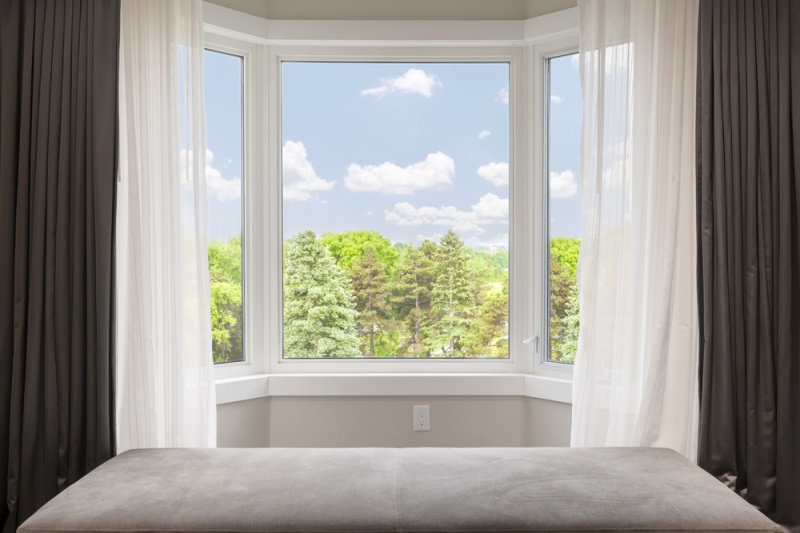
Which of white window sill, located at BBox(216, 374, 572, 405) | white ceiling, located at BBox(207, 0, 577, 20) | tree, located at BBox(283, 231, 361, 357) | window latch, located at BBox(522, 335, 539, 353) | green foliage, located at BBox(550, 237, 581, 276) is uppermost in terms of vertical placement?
white ceiling, located at BBox(207, 0, 577, 20)

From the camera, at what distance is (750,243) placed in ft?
6.65

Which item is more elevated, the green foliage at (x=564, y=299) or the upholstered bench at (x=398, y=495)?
the green foliage at (x=564, y=299)

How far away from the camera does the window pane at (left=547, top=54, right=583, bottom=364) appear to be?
2.63 metres

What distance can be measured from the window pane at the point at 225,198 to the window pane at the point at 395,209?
197 mm

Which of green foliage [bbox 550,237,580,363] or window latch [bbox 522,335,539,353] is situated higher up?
green foliage [bbox 550,237,580,363]

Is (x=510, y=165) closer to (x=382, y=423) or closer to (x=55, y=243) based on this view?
(x=382, y=423)

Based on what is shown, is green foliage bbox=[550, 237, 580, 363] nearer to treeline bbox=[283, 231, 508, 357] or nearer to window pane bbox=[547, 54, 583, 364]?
window pane bbox=[547, 54, 583, 364]

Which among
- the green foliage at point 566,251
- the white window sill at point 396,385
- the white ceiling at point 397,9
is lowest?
the white window sill at point 396,385

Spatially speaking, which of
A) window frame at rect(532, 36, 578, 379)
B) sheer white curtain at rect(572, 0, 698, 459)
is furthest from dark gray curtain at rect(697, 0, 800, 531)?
window frame at rect(532, 36, 578, 379)

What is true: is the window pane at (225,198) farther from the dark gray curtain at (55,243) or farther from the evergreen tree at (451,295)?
the evergreen tree at (451,295)

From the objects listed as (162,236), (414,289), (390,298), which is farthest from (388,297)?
(162,236)

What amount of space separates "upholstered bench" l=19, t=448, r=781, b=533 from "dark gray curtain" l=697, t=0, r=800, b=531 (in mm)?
305

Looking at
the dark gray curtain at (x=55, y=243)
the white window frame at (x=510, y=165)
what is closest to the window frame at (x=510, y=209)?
the white window frame at (x=510, y=165)

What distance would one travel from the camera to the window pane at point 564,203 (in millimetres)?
2629
